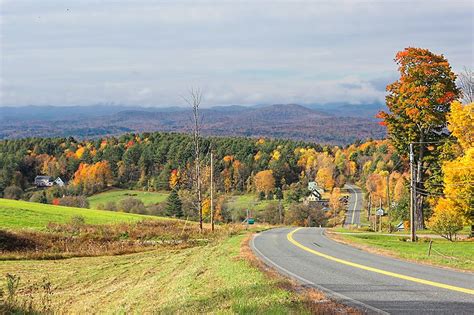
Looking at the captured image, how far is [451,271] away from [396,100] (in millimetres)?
29312

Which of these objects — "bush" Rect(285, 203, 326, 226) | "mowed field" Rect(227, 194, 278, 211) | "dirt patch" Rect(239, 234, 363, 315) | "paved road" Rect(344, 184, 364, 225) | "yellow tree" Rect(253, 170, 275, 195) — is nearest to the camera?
"dirt patch" Rect(239, 234, 363, 315)

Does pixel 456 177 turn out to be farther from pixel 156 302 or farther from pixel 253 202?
pixel 253 202

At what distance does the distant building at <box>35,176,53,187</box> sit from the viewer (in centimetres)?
14400

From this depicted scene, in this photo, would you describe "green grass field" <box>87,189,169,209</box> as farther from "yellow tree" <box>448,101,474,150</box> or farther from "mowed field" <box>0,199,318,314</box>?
"mowed field" <box>0,199,318,314</box>

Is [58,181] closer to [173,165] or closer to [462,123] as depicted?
[173,165]

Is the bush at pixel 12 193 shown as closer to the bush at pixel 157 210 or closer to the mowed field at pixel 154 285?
the bush at pixel 157 210

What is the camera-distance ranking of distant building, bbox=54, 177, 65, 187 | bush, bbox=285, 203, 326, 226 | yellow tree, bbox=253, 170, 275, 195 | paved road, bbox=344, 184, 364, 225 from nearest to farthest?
bush, bbox=285, 203, 326, 226 → paved road, bbox=344, 184, 364, 225 → yellow tree, bbox=253, 170, 275, 195 → distant building, bbox=54, 177, 65, 187

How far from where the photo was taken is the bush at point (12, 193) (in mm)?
120581

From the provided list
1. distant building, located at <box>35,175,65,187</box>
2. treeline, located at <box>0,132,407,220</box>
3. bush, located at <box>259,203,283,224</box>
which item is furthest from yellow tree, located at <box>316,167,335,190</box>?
distant building, located at <box>35,175,65,187</box>

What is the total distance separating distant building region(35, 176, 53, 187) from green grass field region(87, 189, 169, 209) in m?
19.7

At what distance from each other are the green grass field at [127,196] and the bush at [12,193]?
15.7m

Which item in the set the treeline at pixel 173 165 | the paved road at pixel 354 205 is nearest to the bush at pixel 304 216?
the paved road at pixel 354 205

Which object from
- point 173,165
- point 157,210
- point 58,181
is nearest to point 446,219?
point 157,210

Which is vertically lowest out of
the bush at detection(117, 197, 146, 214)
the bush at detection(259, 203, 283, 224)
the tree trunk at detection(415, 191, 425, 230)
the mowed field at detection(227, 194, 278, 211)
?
the mowed field at detection(227, 194, 278, 211)
